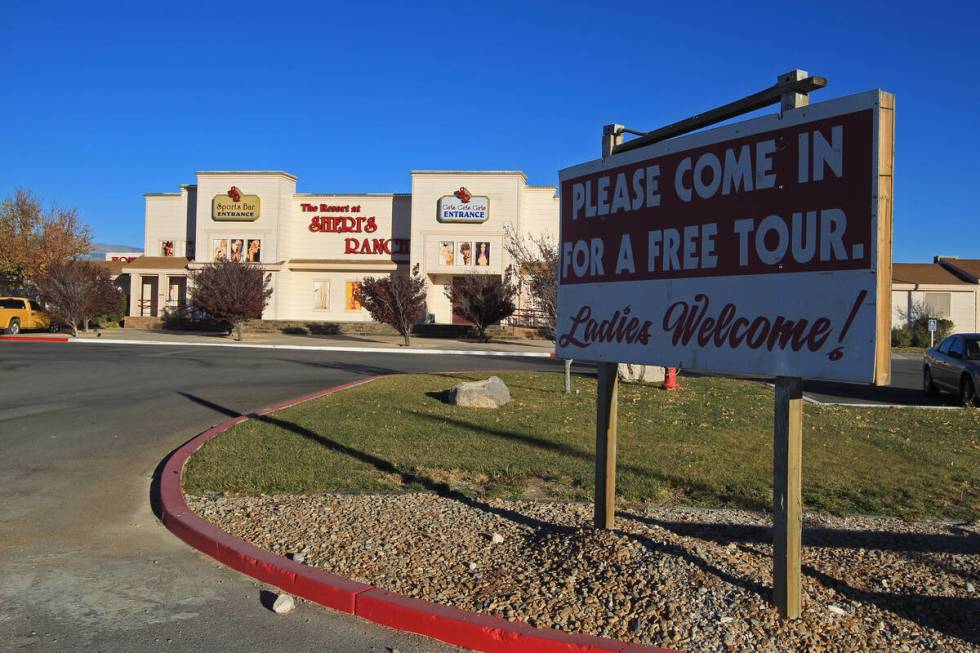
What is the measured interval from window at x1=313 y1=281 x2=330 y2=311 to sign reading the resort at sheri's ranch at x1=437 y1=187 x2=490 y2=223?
25.3 feet

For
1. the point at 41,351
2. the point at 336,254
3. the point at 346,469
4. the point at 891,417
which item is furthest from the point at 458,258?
the point at 346,469

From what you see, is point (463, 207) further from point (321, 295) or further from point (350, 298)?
point (321, 295)

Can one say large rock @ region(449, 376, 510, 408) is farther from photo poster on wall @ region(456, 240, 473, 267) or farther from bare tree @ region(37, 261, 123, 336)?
photo poster on wall @ region(456, 240, 473, 267)

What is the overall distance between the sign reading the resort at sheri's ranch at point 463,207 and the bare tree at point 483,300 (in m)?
6.18

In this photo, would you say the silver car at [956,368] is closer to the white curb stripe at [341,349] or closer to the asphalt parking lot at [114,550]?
the asphalt parking lot at [114,550]

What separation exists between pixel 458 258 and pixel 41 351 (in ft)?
70.2

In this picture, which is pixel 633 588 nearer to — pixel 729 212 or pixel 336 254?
pixel 729 212

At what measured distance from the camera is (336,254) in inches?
1682

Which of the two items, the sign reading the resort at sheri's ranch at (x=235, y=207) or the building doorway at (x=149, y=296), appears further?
the building doorway at (x=149, y=296)

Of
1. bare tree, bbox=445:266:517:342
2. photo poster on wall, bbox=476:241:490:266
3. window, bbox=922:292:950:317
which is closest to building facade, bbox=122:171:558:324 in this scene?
photo poster on wall, bbox=476:241:490:266

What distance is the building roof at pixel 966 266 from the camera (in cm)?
4275

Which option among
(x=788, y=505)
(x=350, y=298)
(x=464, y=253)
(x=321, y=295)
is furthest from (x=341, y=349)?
(x=788, y=505)

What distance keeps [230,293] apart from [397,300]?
6.84 metres

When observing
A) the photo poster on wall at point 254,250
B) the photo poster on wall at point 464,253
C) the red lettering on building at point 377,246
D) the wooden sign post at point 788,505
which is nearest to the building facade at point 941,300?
the photo poster on wall at point 464,253
